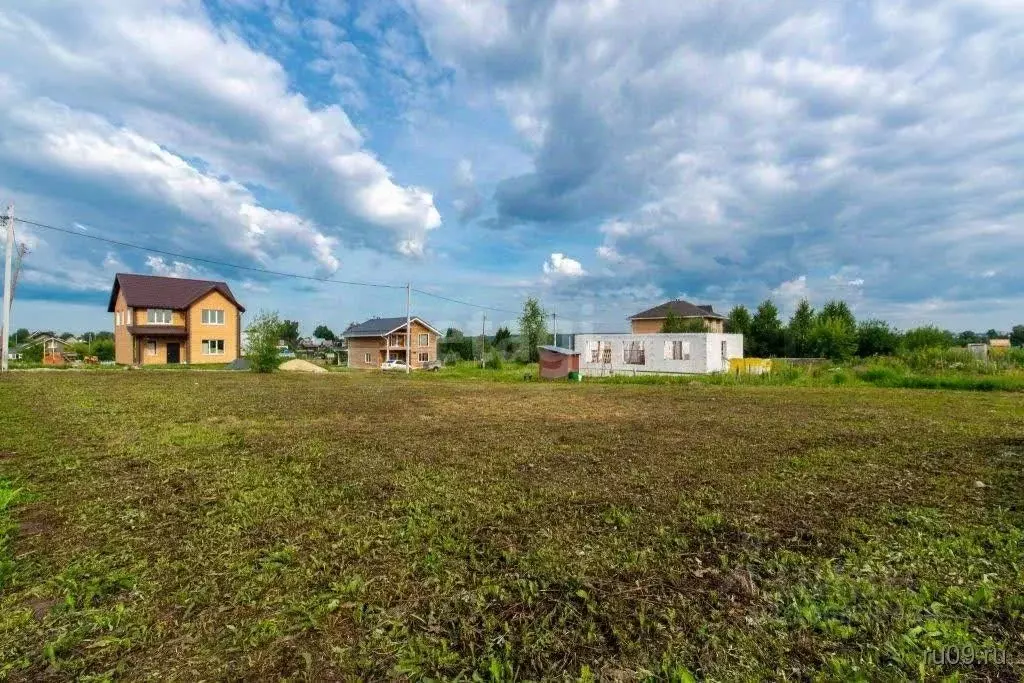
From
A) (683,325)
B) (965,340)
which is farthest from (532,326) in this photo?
(965,340)

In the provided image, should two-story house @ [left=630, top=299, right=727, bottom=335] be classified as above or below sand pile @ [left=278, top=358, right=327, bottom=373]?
above

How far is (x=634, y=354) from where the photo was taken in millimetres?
25562

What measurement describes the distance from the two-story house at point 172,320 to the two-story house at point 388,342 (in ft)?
35.7

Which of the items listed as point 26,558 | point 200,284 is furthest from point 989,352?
point 200,284

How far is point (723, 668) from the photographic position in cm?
185

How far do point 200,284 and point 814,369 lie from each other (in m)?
41.4

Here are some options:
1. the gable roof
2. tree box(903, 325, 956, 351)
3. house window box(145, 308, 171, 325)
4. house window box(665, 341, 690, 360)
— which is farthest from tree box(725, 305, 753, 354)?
house window box(145, 308, 171, 325)

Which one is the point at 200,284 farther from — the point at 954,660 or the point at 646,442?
the point at 954,660

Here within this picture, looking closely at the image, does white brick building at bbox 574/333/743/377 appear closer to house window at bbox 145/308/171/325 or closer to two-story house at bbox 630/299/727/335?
two-story house at bbox 630/299/727/335

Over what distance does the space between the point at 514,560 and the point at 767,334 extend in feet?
136

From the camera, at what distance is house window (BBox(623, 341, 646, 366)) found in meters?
25.3

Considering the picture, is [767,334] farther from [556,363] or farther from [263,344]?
[263,344]

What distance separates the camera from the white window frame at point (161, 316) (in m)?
34.6

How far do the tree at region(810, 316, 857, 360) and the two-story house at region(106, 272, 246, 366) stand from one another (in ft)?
143
